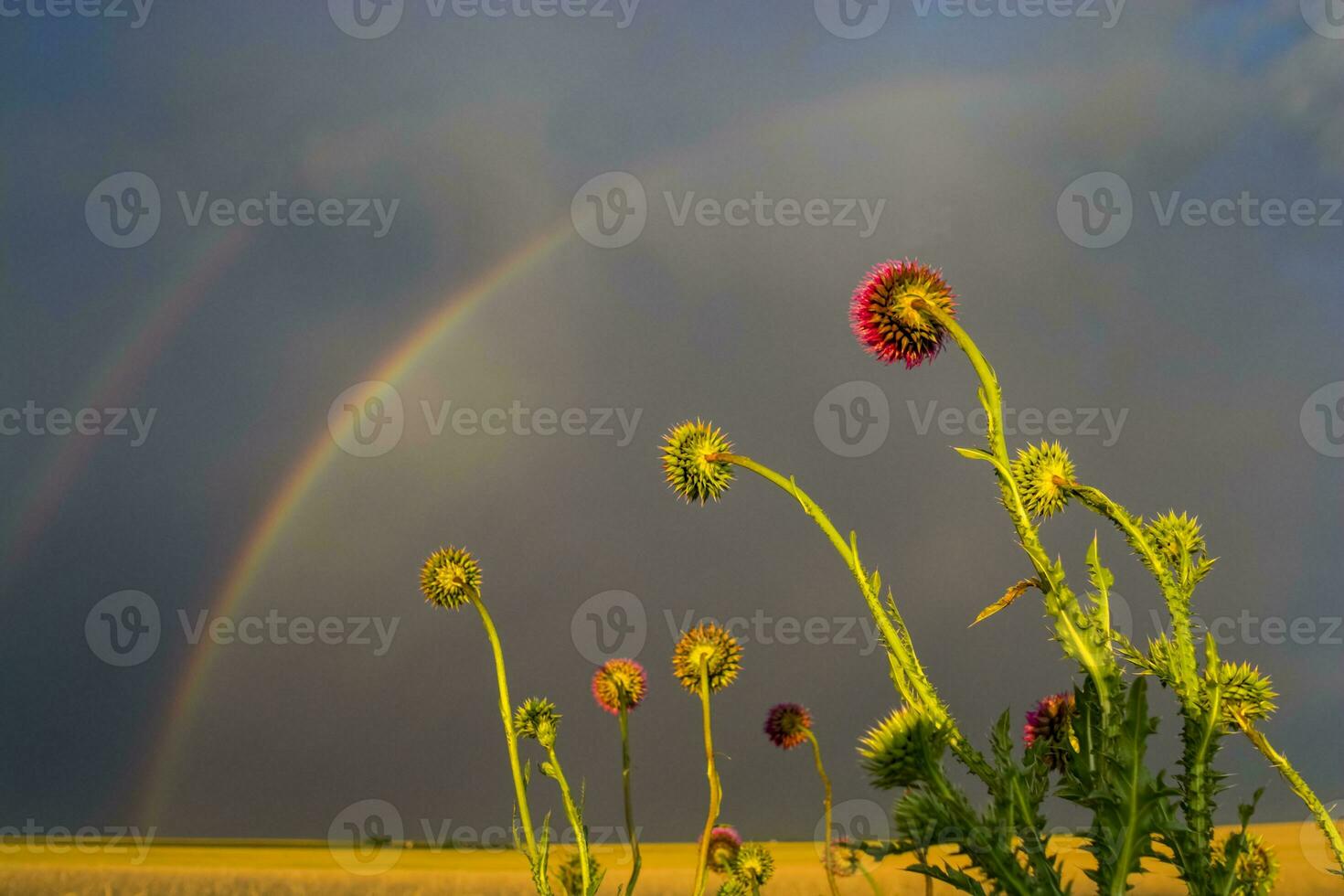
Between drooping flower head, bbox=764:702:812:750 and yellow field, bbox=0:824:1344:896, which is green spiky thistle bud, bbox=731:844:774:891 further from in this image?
yellow field, bbox=0:824:1344:896

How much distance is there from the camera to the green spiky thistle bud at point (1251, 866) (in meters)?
2.97

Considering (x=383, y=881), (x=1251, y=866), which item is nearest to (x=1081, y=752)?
(x=1251, y=866)

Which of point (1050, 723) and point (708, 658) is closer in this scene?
point (1050, 723)

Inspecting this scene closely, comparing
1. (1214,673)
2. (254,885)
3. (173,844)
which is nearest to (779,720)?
(1214,673)

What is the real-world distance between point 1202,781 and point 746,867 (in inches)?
267

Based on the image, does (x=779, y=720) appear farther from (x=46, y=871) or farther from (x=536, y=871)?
(x=46, y=871)

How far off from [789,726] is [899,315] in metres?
6.36

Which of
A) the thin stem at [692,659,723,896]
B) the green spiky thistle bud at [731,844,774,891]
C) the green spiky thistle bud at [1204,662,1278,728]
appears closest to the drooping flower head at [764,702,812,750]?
the green spiky thistle bud at [731,844,774,891]

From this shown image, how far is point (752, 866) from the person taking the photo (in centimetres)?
892

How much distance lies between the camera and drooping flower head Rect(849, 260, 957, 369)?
13.7 ft

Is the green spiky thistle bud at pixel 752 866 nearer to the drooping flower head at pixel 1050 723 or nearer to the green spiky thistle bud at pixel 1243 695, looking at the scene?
the drooping flower head at pixel 1050 723

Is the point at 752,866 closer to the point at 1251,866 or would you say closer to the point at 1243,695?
the point at 1251,866

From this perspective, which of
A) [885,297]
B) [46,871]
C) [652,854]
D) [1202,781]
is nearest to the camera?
[1202,781]

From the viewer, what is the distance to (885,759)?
264 cm
